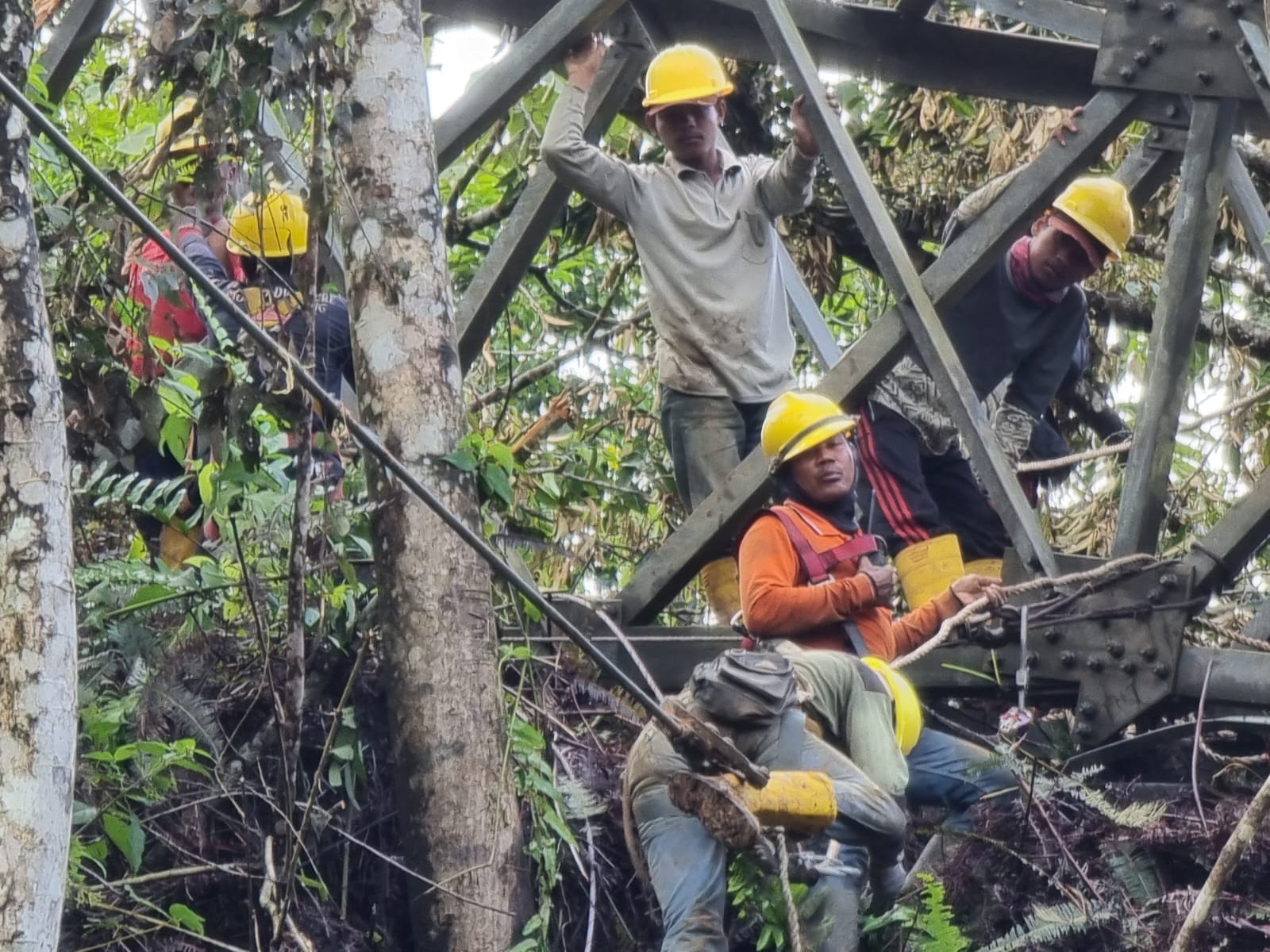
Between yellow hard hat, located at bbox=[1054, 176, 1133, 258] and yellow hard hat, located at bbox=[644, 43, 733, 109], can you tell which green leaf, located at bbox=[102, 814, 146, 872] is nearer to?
yellow hard hat, located at bbox=[644, 43, 733, 109]

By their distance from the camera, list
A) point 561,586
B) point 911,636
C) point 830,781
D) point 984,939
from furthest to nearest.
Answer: point 561,586
point 911,636
point 984,939
point 830,781

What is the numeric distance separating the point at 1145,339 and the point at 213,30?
244 inches

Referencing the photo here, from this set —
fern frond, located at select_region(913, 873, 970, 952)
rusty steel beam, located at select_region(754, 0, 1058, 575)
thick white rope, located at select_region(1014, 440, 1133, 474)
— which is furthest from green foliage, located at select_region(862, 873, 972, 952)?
thick white rope, located at select_region(1014, 440, 1133, 474)

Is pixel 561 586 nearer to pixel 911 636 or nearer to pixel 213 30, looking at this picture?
pixel 911 636

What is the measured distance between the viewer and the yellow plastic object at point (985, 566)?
24.5 ft

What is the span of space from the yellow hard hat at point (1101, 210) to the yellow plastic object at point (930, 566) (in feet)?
3.49

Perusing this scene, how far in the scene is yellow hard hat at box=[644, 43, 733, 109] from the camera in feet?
23.5

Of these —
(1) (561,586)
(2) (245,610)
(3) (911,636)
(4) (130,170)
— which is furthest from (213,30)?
(1) (561,586)

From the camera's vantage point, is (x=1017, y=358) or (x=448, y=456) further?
(x=1017, y=358)

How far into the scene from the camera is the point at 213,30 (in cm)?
551

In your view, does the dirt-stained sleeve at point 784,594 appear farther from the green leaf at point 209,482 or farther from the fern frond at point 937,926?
the green leaf at point 209,482

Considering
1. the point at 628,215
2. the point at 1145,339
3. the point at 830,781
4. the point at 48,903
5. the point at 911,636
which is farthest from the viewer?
the point at 1145,339

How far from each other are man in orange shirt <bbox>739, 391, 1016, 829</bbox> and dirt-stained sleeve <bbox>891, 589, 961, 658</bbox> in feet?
0.20

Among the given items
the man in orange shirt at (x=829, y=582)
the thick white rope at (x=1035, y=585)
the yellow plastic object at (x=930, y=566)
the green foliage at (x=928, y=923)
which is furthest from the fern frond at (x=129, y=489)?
the yellow plastic object at (x=930, y=566)
